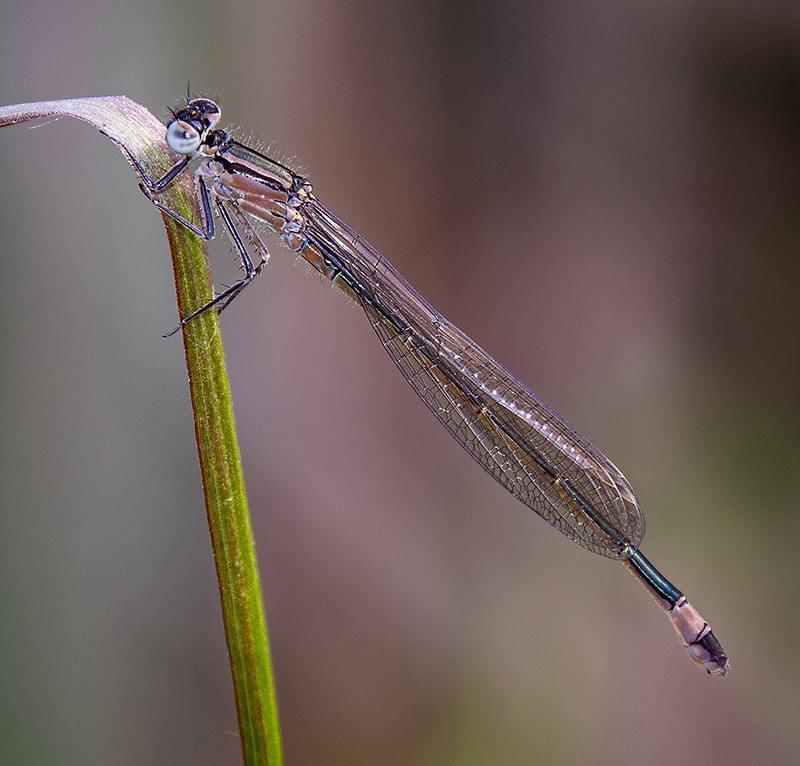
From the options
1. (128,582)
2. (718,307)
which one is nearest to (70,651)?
(128,582)

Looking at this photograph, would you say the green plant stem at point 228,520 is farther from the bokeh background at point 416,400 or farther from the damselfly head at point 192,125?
the bokeh background at point 416,400

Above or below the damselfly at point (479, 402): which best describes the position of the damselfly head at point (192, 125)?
above

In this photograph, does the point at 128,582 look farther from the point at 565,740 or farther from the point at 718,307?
the point at 718,307

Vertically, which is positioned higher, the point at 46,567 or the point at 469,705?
the point at 46,567

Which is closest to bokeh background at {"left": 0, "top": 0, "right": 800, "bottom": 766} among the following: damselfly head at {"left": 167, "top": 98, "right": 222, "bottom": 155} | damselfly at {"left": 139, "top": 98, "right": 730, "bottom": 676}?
damselfly at {"left": 139, "top": 98, "right": 730, "bottom": 676}

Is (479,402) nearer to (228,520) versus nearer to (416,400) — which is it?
(416,400)


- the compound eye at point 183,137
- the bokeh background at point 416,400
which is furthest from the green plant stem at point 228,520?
the bokeh background at point 416,400

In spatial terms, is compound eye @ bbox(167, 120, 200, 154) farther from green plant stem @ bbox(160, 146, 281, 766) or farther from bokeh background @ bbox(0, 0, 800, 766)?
bokeh background @ bbox(0, 0, 800, 766)
